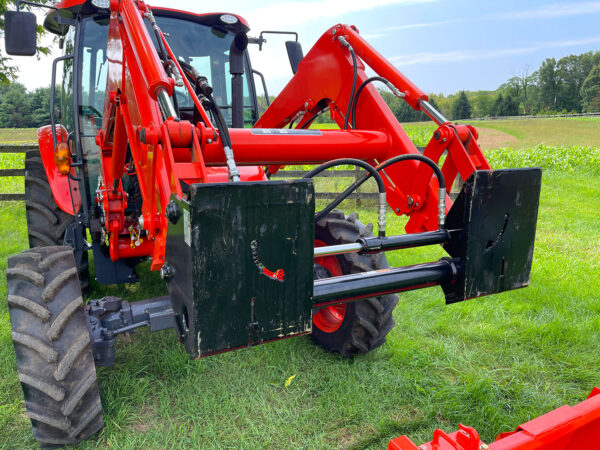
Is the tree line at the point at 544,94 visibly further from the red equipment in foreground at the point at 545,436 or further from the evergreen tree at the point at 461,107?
the red equipment in foreground at the point at 545,436

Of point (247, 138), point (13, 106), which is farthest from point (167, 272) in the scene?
point (13, 106)

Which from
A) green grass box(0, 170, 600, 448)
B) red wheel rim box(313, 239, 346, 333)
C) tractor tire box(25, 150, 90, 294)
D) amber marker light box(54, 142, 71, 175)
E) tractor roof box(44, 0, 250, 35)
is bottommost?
green grass box(0, 170, 600, 448)

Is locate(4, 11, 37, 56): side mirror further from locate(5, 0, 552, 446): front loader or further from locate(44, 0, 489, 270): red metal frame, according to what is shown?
locate(44, 0, 489, 270): red metal frame

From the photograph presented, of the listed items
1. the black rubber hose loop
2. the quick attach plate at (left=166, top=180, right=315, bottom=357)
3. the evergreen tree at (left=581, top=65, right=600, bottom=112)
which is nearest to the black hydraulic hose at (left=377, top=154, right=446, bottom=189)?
the quick attach plate at (left=166, top=180, right=315, bottom=357)

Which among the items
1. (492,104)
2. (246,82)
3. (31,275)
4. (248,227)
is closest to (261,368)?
(31,275)

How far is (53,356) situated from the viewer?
7.09ft

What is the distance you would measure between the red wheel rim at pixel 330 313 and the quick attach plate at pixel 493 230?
41.9 inches

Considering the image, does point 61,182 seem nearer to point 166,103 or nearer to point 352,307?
point 166,103

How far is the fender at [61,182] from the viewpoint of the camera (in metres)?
3.61

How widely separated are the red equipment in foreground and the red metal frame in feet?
3.80

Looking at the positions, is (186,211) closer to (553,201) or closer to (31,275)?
(31,275)

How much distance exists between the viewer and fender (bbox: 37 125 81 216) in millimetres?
3613

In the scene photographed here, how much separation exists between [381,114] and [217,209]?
1707mm

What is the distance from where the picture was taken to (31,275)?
7.57ft
